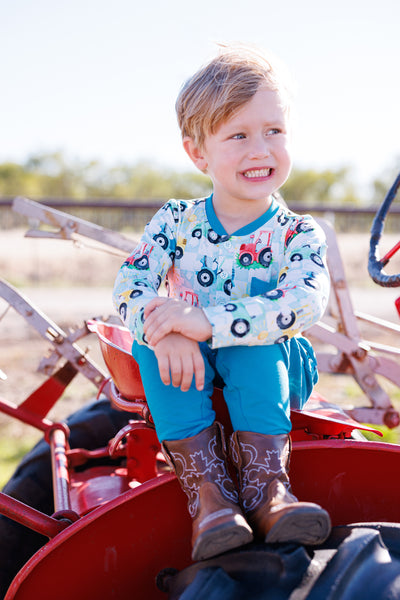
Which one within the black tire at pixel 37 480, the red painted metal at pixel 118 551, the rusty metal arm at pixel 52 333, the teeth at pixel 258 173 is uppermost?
the teeth at pixel 258 173

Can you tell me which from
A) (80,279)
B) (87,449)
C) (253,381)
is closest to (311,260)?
(253,381)

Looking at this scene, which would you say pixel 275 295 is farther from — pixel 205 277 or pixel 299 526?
pixel 299 526

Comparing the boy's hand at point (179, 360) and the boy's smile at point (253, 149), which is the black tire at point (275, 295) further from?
the boy's smile at point (253, 149)

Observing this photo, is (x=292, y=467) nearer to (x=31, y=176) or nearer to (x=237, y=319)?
(x=237, y=319)

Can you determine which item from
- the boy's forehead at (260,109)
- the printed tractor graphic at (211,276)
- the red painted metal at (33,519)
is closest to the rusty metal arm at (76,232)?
the printed tractor graphic at (211,276)

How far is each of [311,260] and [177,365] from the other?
356mm

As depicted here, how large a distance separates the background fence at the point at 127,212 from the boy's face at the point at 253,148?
467 cm

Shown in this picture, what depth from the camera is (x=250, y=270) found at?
53.1 inches

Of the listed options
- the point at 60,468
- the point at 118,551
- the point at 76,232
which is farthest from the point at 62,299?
the point at 118,551

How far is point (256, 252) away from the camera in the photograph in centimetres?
136

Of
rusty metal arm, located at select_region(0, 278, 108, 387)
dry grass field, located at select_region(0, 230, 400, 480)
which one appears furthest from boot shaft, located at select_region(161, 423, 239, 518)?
dry grass field, located at select_region(0, 230, 400, 480)

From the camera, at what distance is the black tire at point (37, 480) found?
189 cm

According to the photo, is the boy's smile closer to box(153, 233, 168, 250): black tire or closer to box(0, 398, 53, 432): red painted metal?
box(153, 233, 168, 250): black tire

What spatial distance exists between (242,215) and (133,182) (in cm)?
2524
